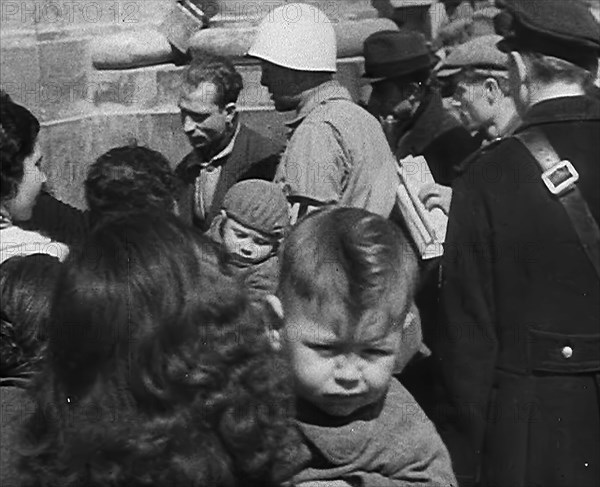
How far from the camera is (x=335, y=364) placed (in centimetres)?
263

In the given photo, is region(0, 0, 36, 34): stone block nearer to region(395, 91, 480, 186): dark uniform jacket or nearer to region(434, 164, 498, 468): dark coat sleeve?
region(395, 91, 480, 186): dark uniform jacket

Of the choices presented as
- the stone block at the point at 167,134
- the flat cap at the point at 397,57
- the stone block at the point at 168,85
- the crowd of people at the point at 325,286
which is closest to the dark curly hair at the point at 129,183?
the crowd of people at the point at 325,286

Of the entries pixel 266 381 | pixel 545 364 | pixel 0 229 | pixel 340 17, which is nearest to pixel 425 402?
pixel 545 364

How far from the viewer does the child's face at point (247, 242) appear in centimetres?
439

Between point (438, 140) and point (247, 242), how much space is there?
5.72 ft

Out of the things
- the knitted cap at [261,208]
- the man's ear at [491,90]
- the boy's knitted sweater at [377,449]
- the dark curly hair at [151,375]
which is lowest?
the knitted cap at [261,208]

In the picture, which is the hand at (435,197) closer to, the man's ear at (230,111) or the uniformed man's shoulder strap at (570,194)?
the man's ear at (230,111)

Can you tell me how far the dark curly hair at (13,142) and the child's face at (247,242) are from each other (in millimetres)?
714

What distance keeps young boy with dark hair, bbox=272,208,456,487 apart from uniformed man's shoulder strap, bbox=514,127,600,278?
134 centimetres

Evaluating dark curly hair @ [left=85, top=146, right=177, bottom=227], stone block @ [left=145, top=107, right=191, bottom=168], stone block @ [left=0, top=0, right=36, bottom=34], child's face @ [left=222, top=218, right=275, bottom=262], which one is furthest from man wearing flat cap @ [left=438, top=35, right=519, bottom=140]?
stone block @ [left=0, top=0, right=36, bottom=34]

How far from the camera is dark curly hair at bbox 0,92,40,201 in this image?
3.90 meters

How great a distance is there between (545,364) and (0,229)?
1.52 m

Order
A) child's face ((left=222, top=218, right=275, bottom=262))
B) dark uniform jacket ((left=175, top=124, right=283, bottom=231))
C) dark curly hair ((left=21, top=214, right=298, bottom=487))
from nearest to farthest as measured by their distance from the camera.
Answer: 1. dark curly hair ((left=21, top=214, right=298, bottom=487))
2. child's face ((left=222, top=218, right=275, bottom=262))
3. dark uniform jacket ((left=175, top=124, right=283, bottom=231))

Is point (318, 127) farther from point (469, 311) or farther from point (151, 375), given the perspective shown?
point (151, 375)
